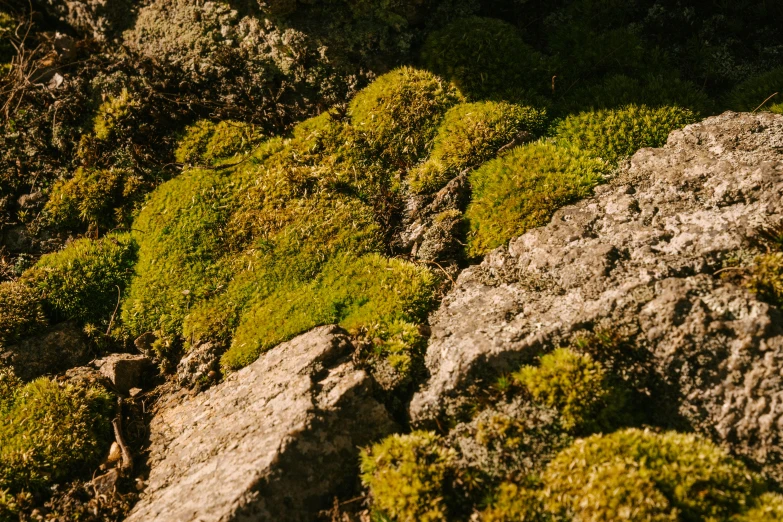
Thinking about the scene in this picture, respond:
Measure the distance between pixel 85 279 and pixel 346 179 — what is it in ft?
11.4

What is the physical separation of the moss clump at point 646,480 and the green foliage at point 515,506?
10cm

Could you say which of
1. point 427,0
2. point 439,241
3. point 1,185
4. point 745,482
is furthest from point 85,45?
point 745,482

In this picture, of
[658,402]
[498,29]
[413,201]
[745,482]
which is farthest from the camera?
[498,29]

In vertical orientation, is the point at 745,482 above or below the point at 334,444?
below

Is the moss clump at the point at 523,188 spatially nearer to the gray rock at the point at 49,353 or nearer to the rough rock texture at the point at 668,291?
the rough rock texture at the point at 668,291

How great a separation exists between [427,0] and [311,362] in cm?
525

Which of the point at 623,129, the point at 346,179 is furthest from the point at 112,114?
the point at 623,129

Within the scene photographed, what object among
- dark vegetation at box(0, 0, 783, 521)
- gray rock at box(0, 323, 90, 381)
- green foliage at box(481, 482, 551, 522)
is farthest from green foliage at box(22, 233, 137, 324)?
green foliage at box(481, 482, 551, 522)

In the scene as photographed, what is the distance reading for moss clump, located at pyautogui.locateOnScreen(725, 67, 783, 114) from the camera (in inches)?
248

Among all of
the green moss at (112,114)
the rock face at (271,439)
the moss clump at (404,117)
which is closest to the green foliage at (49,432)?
the rock face at (271,439)

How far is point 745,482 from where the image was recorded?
163 inches

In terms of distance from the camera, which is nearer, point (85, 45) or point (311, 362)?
point (311, 362)

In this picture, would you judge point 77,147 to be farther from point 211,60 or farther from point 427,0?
point 427,0

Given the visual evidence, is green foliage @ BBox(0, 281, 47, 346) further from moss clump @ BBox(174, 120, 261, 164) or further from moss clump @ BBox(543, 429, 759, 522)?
moss clump @ BBox(543, 429, 759, 522)
